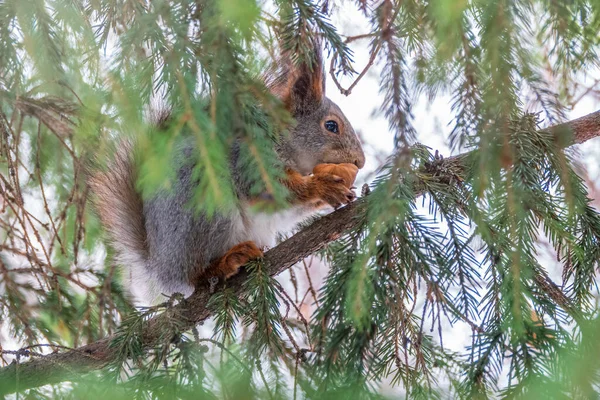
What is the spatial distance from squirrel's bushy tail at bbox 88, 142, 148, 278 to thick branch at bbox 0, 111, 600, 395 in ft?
1.55

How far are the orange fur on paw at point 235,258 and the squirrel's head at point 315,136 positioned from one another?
18.6 inches

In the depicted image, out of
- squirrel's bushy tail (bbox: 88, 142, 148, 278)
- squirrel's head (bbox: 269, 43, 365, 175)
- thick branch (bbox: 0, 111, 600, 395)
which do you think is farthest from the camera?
squirrel's head (bbox: 269, 43, 365, 175)

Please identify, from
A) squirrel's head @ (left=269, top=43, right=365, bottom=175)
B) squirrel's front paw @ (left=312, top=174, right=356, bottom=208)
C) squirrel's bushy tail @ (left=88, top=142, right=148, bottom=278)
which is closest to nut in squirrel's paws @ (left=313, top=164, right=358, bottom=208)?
squirrel's front paw @ (left=312, top=174, right=356, bottom=208)

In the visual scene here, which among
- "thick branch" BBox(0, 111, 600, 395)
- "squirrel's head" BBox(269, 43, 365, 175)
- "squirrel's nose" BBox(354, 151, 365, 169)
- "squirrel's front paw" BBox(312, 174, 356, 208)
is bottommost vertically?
"thick branch" BBox(0, 111, 600, 395)

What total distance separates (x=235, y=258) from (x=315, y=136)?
0.68m

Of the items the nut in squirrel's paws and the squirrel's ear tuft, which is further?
the squirrel's ear tuft

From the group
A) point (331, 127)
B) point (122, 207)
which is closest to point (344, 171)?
point (331, 127)

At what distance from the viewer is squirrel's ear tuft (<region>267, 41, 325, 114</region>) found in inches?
86.4

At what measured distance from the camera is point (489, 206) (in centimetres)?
124

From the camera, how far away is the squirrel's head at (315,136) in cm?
242

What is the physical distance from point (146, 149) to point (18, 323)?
134 cm

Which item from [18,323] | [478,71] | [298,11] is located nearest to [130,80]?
[298,11]

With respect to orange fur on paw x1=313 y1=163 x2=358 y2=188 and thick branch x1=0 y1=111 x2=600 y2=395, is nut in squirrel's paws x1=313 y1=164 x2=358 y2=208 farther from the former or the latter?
thick branch x1=0 y1=111 x2=600 y2=395

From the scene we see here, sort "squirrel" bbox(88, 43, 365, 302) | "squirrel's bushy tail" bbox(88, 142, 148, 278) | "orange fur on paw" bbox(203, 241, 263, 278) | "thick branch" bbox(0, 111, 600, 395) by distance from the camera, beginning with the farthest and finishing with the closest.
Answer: "squirrel's bushy tail" bbox(88, 142, 148, 278) < "squirrel" bbox(88, 43, 365, 302) < "orange fur on paw" bbox(203, 241, 263, 278) < "thick branch" bbox(0, 111, 600, 395)
